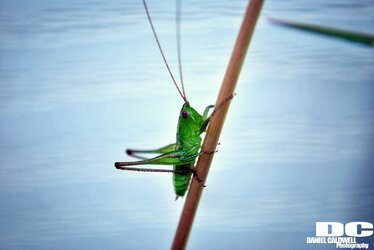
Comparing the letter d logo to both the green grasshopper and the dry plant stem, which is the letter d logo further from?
the dry plant stem

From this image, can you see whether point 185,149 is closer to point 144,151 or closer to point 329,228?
point 144,151

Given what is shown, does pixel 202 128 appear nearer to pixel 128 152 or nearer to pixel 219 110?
pixel 128 152

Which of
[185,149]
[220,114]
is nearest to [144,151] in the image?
[185,149]

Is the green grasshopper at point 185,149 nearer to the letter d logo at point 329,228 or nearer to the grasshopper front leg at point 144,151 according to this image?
the grasshopper front leg at point 144,151

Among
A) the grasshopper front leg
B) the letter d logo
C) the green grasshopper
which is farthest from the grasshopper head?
the letter d logo

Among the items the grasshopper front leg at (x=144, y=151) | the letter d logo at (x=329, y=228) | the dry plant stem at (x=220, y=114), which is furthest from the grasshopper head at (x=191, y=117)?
the letter d logo at (x=329, y=228)

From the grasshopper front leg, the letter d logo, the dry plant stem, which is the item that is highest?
the dry plant stem

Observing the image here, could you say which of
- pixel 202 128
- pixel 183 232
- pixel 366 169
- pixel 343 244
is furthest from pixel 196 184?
pixel 366 169
